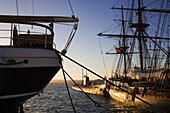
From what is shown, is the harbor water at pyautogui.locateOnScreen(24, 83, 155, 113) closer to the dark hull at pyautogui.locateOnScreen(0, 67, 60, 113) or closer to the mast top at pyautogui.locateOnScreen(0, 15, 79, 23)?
the mast top at pyautogui.locateOnScreen(0, 15, 79, 23)

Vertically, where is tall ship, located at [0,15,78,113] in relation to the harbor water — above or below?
above

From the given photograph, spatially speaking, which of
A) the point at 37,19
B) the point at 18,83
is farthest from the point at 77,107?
the point at 18,83

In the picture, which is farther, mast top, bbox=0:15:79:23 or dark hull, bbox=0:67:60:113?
mast top, bbox=0:15:79:23

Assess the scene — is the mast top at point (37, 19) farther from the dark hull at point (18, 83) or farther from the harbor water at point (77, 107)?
the harbor water at point (77, 107)

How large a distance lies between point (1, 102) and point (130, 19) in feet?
149

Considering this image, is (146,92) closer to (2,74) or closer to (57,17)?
(57,17)

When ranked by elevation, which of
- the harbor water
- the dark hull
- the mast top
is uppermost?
the mast top

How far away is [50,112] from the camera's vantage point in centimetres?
2928

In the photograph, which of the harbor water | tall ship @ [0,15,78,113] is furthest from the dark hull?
the harbor water

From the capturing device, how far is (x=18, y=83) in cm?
916

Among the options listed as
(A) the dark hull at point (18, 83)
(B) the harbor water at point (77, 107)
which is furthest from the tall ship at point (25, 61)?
(B) the harbor water at point (77, 107)

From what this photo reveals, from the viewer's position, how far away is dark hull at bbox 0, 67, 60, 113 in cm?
882

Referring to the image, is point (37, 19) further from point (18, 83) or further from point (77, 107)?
point (77, 107)

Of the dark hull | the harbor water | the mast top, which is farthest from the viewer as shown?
the harbor water
